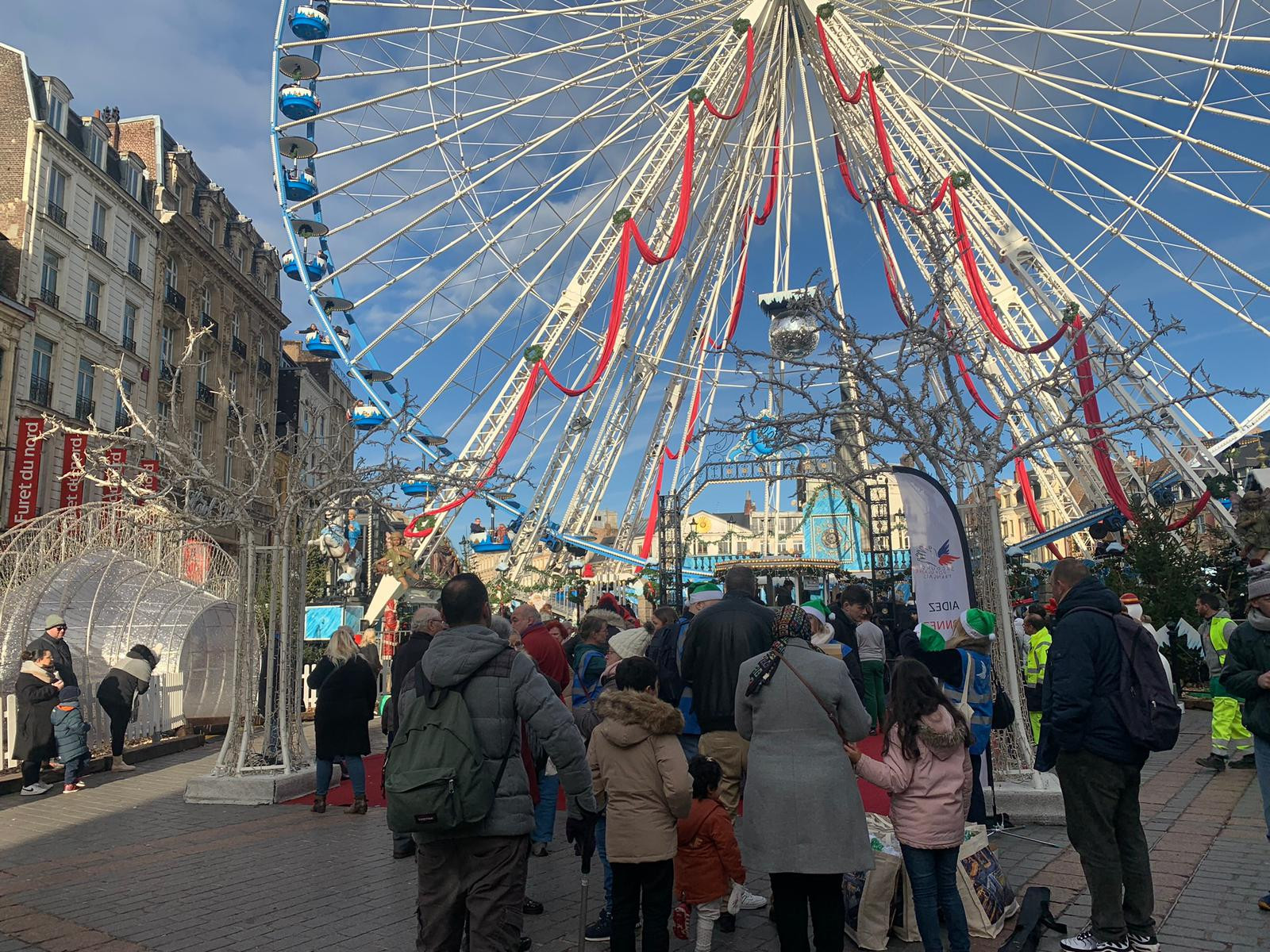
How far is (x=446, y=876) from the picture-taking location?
3.73 m

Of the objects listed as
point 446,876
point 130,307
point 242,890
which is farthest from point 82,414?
point 446,876

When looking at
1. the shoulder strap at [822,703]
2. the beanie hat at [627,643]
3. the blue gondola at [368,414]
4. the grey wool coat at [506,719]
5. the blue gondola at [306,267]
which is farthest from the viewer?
the blue gondola at [306,267]

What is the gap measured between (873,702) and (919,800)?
6228 millimetres

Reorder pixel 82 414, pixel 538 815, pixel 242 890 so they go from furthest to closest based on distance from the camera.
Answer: pixel 82 414
pixel 538 815
pixel 242 890

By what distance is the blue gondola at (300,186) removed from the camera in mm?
15852

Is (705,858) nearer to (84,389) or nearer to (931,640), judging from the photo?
(931,640)

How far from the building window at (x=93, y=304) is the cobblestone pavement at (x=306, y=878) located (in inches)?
907

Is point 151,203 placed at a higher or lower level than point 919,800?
higher

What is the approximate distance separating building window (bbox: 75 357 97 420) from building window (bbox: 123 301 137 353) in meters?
1.68

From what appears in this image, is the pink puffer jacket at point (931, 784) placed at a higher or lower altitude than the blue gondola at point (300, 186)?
lower

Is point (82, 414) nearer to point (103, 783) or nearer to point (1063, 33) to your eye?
point (103, 783)

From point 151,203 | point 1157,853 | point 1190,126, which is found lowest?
point 1157,853

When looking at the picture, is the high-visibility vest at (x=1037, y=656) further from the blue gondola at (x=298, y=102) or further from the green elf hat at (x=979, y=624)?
the blue gondola at (x=298, y=102)

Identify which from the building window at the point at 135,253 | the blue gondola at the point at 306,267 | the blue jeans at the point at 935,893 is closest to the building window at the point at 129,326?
the building window at the point at 135,253
